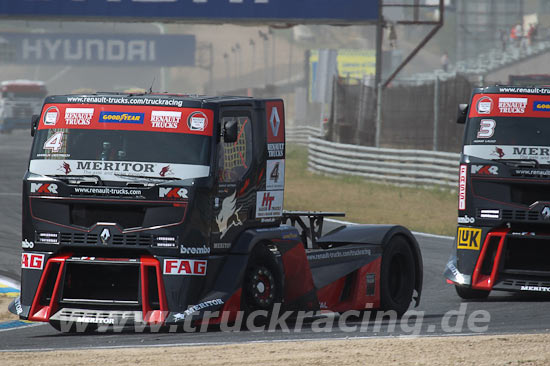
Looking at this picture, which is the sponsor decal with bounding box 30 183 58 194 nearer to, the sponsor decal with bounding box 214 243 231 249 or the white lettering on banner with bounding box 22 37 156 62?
the sponsor decal with bounding box 214 243 231 249

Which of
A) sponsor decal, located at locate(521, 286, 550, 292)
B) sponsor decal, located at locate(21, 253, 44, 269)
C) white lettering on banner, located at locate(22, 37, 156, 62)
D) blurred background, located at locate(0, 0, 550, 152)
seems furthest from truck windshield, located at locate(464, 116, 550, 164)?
white lettering on banner, located at locate(22, 37, 156, 62)

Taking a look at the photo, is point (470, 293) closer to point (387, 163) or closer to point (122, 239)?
point (122, 239)

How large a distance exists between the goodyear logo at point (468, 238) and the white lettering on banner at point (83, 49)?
107138 millimetres

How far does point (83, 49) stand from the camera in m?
118

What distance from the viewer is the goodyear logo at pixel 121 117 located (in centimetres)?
1041

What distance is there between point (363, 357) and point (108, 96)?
3776 mm

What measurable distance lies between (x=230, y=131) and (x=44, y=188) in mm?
1845

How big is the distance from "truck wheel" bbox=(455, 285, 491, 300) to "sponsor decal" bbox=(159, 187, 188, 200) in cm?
511

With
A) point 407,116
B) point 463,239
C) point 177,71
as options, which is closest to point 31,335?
point 463,239

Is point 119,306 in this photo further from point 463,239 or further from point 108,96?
point 463,239

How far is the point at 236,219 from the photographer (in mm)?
10648

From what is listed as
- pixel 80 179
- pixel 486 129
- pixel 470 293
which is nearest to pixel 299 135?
pixel 470 293

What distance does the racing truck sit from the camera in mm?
67938

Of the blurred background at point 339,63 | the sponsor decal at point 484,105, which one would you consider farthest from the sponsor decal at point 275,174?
the blurred background at point 339,63
